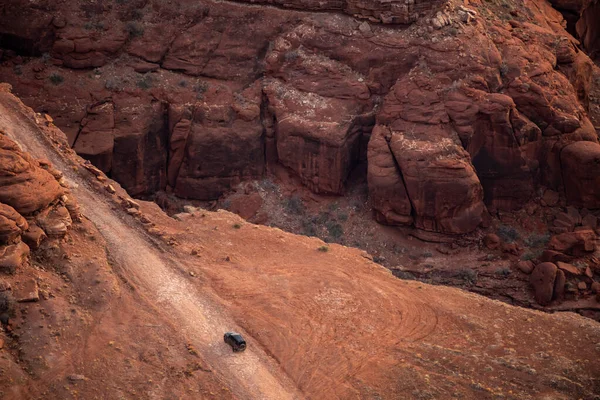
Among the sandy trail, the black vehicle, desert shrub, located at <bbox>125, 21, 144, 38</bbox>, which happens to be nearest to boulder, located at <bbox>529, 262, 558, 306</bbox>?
the sandy trail

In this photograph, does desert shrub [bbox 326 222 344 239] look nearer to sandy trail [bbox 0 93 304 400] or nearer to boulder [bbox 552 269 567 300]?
boulder [bbox 552 269 567 300]

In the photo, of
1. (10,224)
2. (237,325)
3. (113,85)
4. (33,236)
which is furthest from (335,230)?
(10,224)

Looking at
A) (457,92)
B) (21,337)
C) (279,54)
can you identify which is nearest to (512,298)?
(457,92)

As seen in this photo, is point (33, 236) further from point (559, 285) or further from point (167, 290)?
point (559, 285)

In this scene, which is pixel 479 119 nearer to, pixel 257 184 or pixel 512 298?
pixel 512 298

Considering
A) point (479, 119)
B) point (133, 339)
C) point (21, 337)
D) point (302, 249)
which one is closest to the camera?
point (21, 337)
